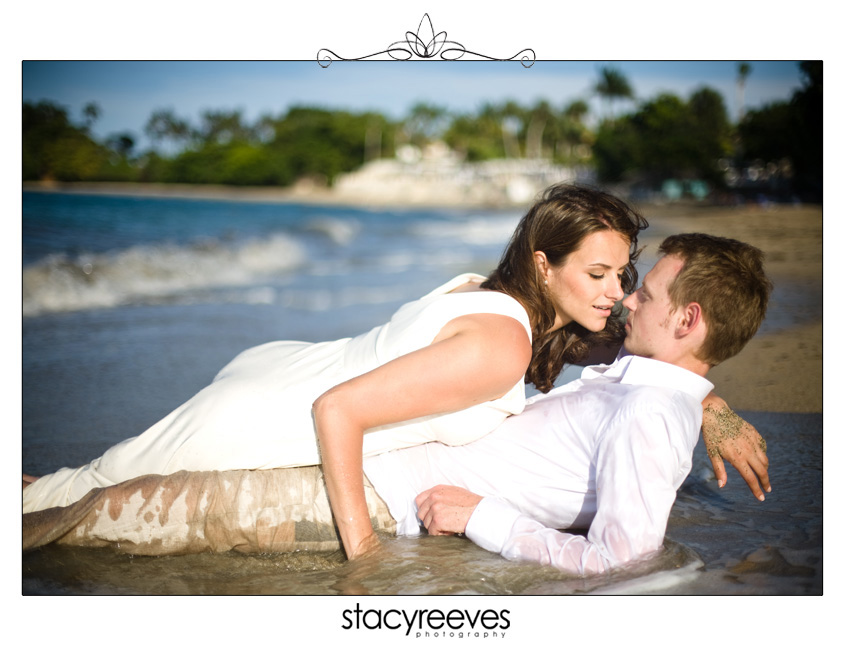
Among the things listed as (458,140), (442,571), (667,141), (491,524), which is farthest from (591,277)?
(458,140)

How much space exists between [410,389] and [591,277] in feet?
2.79

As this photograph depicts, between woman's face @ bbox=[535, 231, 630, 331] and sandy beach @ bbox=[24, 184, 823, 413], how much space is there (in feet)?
3.76

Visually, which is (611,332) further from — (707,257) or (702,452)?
(702,452)

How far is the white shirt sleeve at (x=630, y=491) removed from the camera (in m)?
2.19

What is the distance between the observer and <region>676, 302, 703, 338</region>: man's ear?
2.42m

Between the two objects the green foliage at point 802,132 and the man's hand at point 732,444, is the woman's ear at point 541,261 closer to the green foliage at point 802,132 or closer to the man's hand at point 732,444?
the man's hand at point 732,444

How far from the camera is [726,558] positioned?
2.71 metres

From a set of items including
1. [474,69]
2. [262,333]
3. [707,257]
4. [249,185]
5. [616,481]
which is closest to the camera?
[616,481]

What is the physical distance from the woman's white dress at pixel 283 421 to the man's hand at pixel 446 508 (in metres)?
0.19

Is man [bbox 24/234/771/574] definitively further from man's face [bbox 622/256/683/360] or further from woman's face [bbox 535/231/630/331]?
woman's face [bbox 535/231/630/331]

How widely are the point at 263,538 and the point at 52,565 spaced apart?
0.81 metres

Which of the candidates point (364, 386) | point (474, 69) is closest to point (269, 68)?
point (474, 69)
